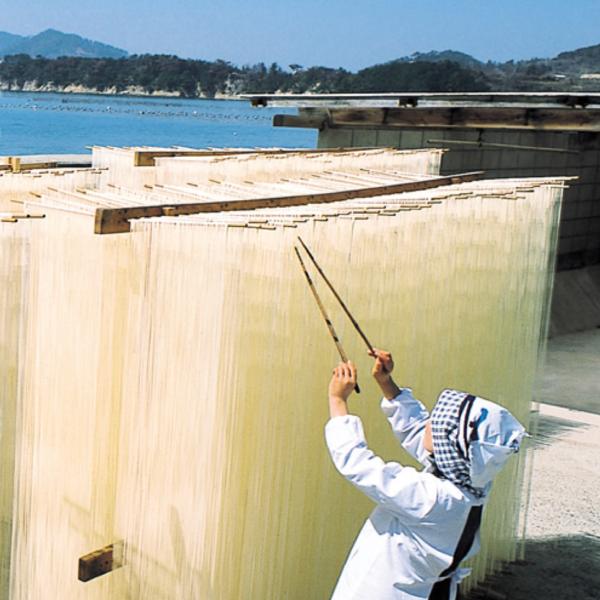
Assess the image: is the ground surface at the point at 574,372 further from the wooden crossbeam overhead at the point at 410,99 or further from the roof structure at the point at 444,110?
the wooden crossbeam overhead at the point at 410,99

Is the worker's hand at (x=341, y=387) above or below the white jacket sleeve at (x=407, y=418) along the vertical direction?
above

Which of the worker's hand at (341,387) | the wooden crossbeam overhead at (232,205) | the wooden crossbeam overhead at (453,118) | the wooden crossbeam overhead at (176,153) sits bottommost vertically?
the worker's hand at (341,387)

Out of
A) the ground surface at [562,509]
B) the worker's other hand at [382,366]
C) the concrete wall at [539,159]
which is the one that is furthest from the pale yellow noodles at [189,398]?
the concrete wall at [539,159]

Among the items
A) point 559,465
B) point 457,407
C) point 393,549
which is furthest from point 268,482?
point 559,465

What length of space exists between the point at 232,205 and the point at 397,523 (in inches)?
68.2

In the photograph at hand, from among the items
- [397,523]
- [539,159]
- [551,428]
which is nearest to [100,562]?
[397,523]

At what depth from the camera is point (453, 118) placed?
12.0m

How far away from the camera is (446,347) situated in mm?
5438

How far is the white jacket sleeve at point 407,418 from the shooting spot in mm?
4004

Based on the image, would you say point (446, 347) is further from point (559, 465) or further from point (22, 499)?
point (559, 465)

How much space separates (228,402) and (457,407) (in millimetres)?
942

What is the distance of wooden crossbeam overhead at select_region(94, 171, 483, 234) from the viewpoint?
13.4 ft

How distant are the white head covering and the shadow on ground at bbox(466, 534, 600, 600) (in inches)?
104

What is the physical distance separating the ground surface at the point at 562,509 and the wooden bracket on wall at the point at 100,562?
264cm
